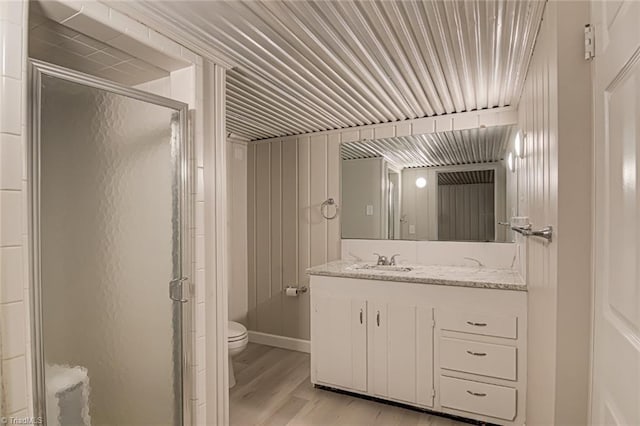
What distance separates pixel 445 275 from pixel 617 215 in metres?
1.70

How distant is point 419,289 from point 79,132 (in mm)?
2153

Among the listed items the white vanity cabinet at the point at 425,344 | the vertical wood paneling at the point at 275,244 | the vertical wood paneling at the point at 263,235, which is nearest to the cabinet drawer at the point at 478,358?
the white vanity cabinet at the point at 425,344

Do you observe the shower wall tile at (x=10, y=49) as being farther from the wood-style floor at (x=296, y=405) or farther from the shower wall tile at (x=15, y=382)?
the wood-style floor at (x=296, y=405)

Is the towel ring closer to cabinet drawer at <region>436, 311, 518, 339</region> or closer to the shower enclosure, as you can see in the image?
cabinet drawer at <region>436, 311, 518, 339</region>

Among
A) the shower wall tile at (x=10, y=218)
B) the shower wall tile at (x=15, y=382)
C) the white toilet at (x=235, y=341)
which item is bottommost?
the white toilet at (x=235, y=341)

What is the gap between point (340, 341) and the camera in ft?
8.69

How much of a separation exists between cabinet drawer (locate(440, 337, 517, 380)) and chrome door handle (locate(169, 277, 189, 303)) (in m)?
1.68

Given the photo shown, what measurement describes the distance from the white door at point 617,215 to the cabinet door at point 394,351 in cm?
138

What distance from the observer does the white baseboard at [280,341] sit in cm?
358

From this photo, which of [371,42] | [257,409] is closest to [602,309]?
[371,42]

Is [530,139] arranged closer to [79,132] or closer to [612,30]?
[612,30]

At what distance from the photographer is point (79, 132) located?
61.7 inches

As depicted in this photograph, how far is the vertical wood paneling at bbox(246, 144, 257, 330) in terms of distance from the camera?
3.89 m

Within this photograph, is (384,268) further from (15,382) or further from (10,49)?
(10,49)
